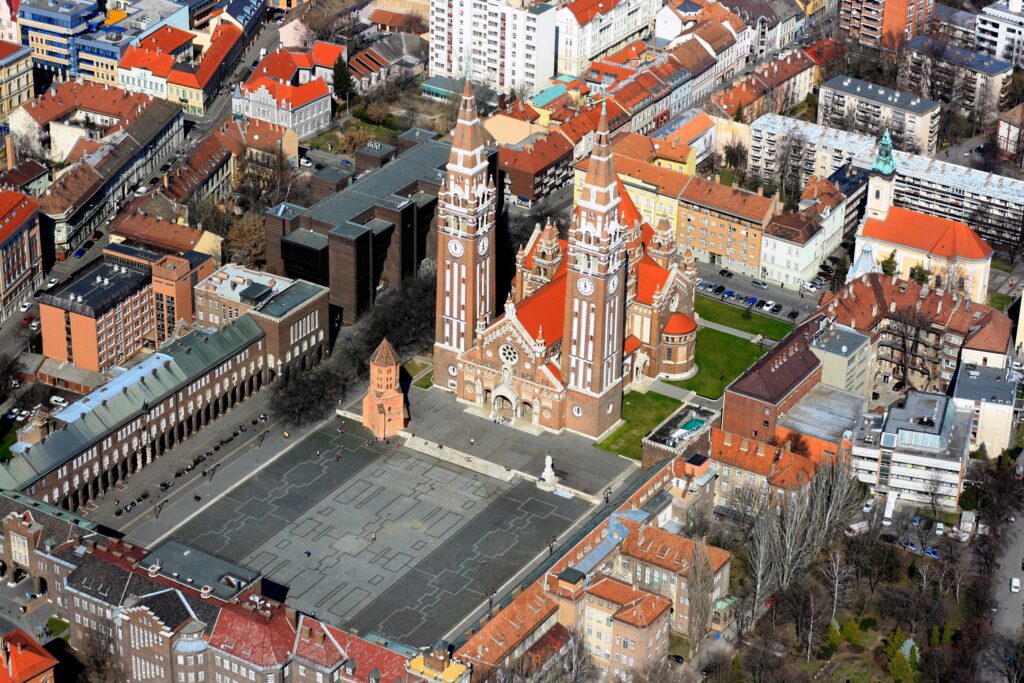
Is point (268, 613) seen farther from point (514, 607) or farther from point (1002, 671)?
point (1002, 671)

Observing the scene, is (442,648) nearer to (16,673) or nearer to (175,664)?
(175,664)

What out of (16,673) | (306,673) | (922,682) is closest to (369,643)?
(306,673)

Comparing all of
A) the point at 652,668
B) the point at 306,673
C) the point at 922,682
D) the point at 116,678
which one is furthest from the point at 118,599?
the point at 922,682

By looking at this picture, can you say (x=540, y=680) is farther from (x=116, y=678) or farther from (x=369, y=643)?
(x=116, y=678)

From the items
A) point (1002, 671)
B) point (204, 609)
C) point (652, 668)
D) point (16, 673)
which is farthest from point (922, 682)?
point (16, 673)
